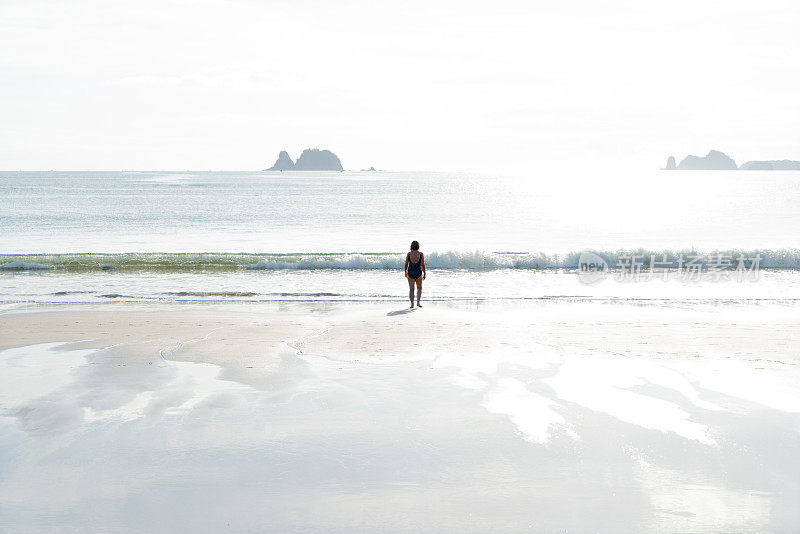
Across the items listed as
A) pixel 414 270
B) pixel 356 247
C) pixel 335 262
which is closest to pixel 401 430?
pixel 414 270

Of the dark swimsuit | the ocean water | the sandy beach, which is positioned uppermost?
the dark swimsuit

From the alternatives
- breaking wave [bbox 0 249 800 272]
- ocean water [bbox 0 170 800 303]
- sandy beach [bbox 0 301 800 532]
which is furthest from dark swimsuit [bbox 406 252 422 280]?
breaking wave [bbox 0 249 800 272]

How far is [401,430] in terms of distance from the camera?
7.28m

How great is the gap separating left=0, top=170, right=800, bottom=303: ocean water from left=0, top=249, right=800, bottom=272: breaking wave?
71mm

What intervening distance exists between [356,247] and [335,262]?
→ 1052 cm

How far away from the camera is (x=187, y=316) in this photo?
49.9 ft

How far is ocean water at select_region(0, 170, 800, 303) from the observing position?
20.4 m

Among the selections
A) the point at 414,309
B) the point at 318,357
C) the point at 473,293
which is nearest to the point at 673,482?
the point at 318,357

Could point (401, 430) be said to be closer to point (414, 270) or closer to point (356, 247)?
point (414, 270)

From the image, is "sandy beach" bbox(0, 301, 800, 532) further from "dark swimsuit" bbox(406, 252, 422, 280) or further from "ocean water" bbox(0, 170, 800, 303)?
"ocean water" bbox(0, 170, 800, 303)

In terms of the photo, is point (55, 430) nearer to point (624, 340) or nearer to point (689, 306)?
point (624, 340)

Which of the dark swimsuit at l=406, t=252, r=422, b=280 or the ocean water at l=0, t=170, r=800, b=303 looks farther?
the ocean water at l=0, t=170, r=800, b=303

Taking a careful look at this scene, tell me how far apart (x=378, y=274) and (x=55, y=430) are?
18.1m

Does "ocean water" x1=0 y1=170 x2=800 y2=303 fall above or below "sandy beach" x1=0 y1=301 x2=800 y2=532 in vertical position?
below
